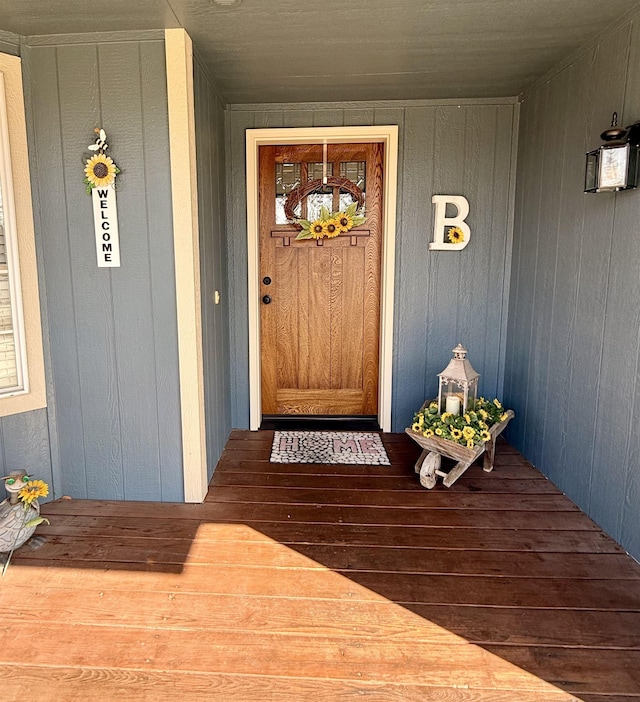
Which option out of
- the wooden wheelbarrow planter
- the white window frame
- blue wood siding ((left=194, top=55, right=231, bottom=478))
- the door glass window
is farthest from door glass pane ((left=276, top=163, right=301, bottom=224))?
the wooden wheelbarrow planter

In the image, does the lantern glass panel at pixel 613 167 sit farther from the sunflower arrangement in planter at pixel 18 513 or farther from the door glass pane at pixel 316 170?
the sunflower arrangement in planter at pixel 18 513

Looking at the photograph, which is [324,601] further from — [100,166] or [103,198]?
[100,166]

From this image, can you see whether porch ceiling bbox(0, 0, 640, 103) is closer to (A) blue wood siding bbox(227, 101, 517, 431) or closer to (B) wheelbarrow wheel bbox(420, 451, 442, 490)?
(A) blue wood siding bbox(227, 101, 517, 431)

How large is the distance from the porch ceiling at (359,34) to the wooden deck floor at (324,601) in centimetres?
230

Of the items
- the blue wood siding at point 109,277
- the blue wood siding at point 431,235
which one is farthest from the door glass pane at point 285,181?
the blue wood siding at point 109,277

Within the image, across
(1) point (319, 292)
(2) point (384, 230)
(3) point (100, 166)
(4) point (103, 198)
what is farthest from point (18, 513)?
(2) point (384, 230)

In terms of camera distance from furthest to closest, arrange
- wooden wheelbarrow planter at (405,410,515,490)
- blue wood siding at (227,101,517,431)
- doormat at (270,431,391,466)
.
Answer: blue wood siding at (227,101,517,431), doormat at (270,431,391,466), wooden wheelbarrow planter at (405,410,515,490)

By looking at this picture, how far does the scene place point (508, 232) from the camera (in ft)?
11.4

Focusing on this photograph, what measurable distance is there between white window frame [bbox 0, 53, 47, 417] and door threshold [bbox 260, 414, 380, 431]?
1685mm

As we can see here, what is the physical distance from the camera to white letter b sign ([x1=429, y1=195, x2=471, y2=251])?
3416 mm

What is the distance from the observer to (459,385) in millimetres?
2928

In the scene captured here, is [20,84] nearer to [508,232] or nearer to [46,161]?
[46,161]

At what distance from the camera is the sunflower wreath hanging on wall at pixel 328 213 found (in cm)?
361

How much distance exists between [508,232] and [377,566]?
2466 mm
